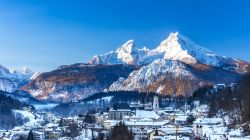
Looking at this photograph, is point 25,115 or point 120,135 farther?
point 25,115

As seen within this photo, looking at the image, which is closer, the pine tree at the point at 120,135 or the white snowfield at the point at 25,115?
the pine tree at the point at 120,135

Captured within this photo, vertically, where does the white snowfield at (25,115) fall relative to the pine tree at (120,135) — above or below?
above

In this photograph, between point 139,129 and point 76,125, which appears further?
point 76,125

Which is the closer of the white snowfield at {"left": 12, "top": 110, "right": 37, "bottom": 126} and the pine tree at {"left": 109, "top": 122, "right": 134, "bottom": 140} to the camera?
the pine tree at {"left": 109, "top": 122, "right": 134, "bottom": 140}

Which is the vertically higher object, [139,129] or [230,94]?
[230,94]

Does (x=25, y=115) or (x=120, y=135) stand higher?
(x=25, y=115)

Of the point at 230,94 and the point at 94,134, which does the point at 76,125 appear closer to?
the point at 94,134

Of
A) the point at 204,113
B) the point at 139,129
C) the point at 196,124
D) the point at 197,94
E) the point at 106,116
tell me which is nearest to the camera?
the point at 196,124

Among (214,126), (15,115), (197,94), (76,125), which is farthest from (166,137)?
(15,115)

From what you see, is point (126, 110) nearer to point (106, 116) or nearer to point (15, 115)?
point (106, 116)

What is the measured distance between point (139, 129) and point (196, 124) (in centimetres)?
1507

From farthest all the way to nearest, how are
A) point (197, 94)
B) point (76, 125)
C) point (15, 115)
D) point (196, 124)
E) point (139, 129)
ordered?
point (15, 115), point (197, 94), point (76, 125), point (139, 129), point (196, 124)

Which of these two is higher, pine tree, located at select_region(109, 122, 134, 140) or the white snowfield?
the white snowfield

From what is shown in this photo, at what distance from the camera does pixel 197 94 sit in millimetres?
164750
